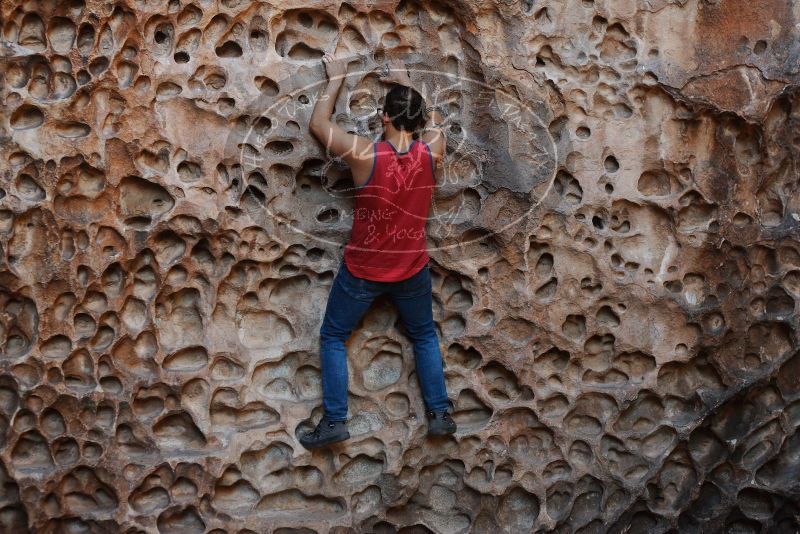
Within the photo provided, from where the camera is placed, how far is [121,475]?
3193 millimetres

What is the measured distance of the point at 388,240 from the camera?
3.19 metres

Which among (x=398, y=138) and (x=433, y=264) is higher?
(x=398, y=138)

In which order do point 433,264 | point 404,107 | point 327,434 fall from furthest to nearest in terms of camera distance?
point 433,264 → point 327,434 → point 404,107

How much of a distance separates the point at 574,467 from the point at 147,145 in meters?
1.90

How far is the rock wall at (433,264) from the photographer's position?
312 cm

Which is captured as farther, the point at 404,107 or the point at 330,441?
the point at 330,441

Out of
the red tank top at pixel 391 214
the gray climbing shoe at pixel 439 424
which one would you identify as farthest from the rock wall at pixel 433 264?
the red tank top at pixel 391 214

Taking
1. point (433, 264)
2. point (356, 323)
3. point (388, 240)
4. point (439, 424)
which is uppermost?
point (388, 240)

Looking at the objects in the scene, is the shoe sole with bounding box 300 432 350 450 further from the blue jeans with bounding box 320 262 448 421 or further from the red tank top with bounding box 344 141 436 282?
the red tank top with bounding box 344 141 436 282

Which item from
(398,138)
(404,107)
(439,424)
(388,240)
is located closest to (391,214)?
(388,240)

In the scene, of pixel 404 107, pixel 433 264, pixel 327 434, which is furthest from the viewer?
pixel 433 264

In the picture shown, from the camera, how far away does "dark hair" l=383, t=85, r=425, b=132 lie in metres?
3.11

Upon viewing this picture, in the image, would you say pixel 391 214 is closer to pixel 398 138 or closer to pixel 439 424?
pixel 398 138

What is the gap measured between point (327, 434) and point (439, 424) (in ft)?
1.29
